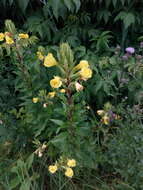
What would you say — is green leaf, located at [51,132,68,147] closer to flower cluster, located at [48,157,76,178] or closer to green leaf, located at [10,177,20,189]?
flower cluster, located at [48,157,76,178]

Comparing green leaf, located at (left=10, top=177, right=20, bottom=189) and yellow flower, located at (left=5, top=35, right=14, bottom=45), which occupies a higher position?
yellow flower, located at (left=5, top=35, right=14, bottom=45)

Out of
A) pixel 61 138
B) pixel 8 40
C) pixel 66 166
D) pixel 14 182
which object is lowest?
pixel 14 182

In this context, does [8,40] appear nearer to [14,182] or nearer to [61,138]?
[61,138]

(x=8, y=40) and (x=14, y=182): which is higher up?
(x=8, y=40)

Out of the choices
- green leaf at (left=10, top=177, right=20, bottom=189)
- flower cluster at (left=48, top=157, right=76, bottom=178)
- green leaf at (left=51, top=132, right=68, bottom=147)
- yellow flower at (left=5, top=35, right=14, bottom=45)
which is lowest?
green leaf at (left=10, top=177, right=20, bottom=189)

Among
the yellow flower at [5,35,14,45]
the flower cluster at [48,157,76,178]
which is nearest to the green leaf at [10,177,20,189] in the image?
the flower cluster at [48,157,76,178]

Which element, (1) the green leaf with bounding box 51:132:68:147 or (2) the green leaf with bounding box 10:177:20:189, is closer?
(1) the green leaf with bounding box 51:132:68:147

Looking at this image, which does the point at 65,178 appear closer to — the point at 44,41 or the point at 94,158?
the point at 94,158

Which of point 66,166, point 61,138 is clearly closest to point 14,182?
point 66,166

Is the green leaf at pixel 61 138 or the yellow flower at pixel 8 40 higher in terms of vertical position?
the yellow flower at pixel 8 40

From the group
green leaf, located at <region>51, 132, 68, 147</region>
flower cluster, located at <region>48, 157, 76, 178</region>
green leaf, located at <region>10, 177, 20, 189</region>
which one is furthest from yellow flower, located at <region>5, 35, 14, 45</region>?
green leaf, located at <region>10, 177, 20, 189</region>

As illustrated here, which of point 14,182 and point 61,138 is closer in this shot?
point 61,138

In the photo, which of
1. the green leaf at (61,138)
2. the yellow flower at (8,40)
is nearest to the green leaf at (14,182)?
the green leaf at (61,138)

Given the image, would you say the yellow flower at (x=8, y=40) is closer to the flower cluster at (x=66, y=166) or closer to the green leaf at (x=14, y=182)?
the flower cluster at (x=66, y=166)
